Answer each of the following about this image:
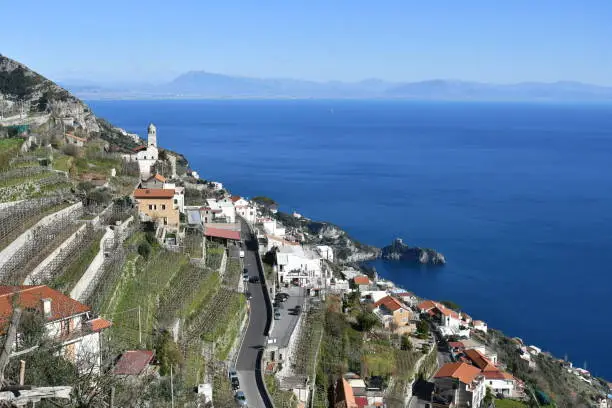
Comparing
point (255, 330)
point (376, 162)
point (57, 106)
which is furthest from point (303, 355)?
point (376, 162)

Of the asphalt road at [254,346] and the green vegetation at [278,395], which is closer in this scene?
the asphalt road at [254,346]

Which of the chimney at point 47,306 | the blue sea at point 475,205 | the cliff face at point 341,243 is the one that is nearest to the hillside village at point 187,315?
the chimney at point 47,306

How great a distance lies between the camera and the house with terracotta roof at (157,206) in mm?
23031

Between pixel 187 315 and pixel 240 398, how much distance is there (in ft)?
9.56

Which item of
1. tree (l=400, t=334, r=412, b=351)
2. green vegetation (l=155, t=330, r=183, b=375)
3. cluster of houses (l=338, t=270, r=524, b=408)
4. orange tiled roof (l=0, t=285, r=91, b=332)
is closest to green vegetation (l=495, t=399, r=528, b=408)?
cluster of houses (l=338, t=270, r=524, b=408)

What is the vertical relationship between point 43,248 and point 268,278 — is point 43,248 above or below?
above

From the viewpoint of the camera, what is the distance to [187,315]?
54.1 ft

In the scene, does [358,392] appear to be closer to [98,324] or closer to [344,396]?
[344,396]

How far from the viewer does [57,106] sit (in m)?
40.1

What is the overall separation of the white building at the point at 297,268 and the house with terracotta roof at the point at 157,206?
3890 millimetres

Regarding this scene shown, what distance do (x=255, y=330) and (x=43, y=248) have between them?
578 cm

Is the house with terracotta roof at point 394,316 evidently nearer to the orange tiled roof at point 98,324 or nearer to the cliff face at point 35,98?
the orange tiled roof at point 98,324

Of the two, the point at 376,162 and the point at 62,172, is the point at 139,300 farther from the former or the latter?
the point at 376,162

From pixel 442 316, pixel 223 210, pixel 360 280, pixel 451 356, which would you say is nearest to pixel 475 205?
pixel 360 280
